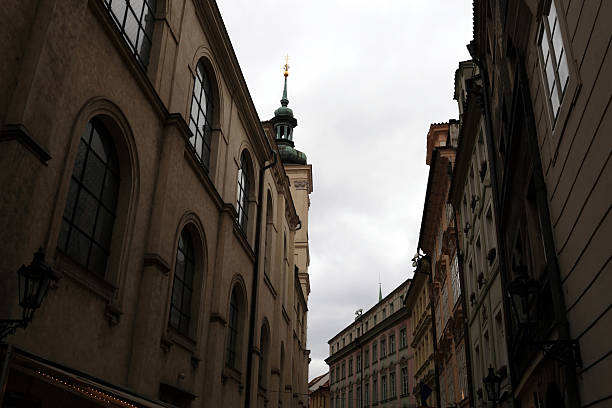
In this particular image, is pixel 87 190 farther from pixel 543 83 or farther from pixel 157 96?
pixel 543 83

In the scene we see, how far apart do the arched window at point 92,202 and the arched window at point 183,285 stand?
344 centimetres

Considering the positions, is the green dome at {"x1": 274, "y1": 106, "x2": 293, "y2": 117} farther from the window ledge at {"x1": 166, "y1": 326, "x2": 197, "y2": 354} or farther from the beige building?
the window ledge at {"x1": 166, "y1": 326, "x2": 197, "y2": 354}

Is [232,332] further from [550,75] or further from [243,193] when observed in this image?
[550,75]

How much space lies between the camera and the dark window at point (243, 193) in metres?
20.8

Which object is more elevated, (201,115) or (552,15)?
(201,115)

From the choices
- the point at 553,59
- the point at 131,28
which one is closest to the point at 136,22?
the point at 131,28

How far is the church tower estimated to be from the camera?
45375 millimetres

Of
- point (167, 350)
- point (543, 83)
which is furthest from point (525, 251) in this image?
point (167, 350)

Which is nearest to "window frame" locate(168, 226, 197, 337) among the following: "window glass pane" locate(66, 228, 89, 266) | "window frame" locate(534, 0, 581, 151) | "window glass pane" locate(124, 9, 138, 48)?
"window glass pane" locate(66, 228, 89, 266)

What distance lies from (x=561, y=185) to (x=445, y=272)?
77.3 ft

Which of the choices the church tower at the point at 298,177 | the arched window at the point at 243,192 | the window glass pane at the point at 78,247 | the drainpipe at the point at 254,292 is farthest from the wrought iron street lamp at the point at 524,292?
the church tower at the point at 298,177

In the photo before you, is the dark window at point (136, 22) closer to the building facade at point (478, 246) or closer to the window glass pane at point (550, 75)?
the window glass pane at point (550, 75)

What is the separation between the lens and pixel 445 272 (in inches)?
1198

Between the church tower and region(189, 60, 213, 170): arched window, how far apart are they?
73.0 feet
